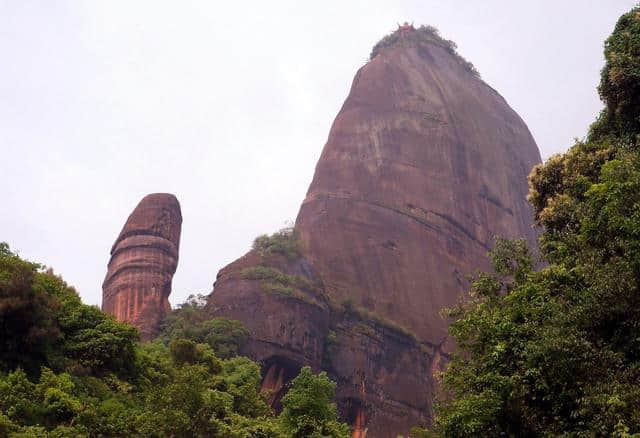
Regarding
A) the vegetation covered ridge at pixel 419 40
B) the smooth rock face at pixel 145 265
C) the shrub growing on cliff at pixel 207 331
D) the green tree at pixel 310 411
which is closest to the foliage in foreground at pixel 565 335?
the green tree at pixel 310 411

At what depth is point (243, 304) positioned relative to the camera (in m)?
36.9

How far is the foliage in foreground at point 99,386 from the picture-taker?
15570 millimetres

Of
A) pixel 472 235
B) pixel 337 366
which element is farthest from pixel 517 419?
pixel 472 235

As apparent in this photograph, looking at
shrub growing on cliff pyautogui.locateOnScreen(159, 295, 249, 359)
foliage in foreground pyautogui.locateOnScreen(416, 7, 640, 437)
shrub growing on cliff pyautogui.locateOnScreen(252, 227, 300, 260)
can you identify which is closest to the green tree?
foliage in foreground pyautogui.locateOnScreen(416, 7, 640, 437)

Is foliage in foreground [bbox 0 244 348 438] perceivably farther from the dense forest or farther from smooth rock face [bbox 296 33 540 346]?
smooth rock face [bbox 296 33 540 346]

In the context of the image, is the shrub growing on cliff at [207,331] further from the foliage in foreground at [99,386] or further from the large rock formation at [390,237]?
the foliage in foreground at [99,386]

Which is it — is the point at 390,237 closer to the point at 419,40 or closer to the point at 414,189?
the point at 414,189

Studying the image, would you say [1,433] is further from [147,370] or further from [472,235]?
[472,235]

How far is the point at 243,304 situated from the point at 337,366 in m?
5.46

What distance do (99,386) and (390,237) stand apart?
2916 centimetres

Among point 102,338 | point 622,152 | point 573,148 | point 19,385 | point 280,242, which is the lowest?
point 19,385

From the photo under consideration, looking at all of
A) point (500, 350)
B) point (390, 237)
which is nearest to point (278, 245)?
point (390, 237)

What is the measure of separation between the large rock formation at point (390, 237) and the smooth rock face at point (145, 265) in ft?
9.32

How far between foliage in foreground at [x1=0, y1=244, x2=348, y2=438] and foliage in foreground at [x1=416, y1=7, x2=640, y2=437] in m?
4.92
